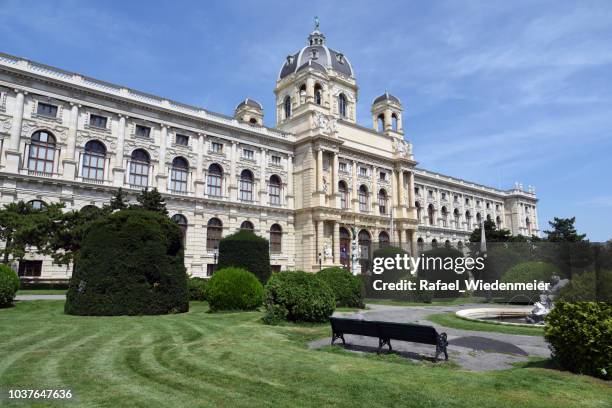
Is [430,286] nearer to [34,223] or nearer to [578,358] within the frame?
[578,358]

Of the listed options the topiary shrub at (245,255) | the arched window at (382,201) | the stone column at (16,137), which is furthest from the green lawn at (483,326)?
the arched window at (382,201)

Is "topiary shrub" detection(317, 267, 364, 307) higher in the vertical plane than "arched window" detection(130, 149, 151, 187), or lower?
lower

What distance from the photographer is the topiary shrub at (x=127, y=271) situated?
1616cm

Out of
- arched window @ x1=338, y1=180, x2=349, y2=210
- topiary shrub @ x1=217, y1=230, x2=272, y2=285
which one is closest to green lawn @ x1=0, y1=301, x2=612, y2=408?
topiary shrub @ x1=217, y1=230, x2=272, y2=285

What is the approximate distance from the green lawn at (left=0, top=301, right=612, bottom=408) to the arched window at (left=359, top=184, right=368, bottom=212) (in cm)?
4467

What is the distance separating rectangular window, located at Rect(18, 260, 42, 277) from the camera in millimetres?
30391

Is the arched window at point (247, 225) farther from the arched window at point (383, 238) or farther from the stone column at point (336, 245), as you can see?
the arched window at point (383, 238)

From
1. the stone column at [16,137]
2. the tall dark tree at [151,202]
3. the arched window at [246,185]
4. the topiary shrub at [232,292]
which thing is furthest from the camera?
the arched window at [246,185]

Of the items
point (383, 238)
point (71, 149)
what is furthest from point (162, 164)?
point (383, 238)

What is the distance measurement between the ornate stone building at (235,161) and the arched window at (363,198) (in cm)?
15

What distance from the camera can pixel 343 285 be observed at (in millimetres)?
20766

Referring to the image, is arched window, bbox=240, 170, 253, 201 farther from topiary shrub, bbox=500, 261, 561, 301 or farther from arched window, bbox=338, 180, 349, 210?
topiary shrub, bbox=500, 261, 561, 301

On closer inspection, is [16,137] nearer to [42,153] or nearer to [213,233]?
[42,153]

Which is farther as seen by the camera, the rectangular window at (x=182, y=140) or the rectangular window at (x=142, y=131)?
the rectangular window at (x=182, y=140)
